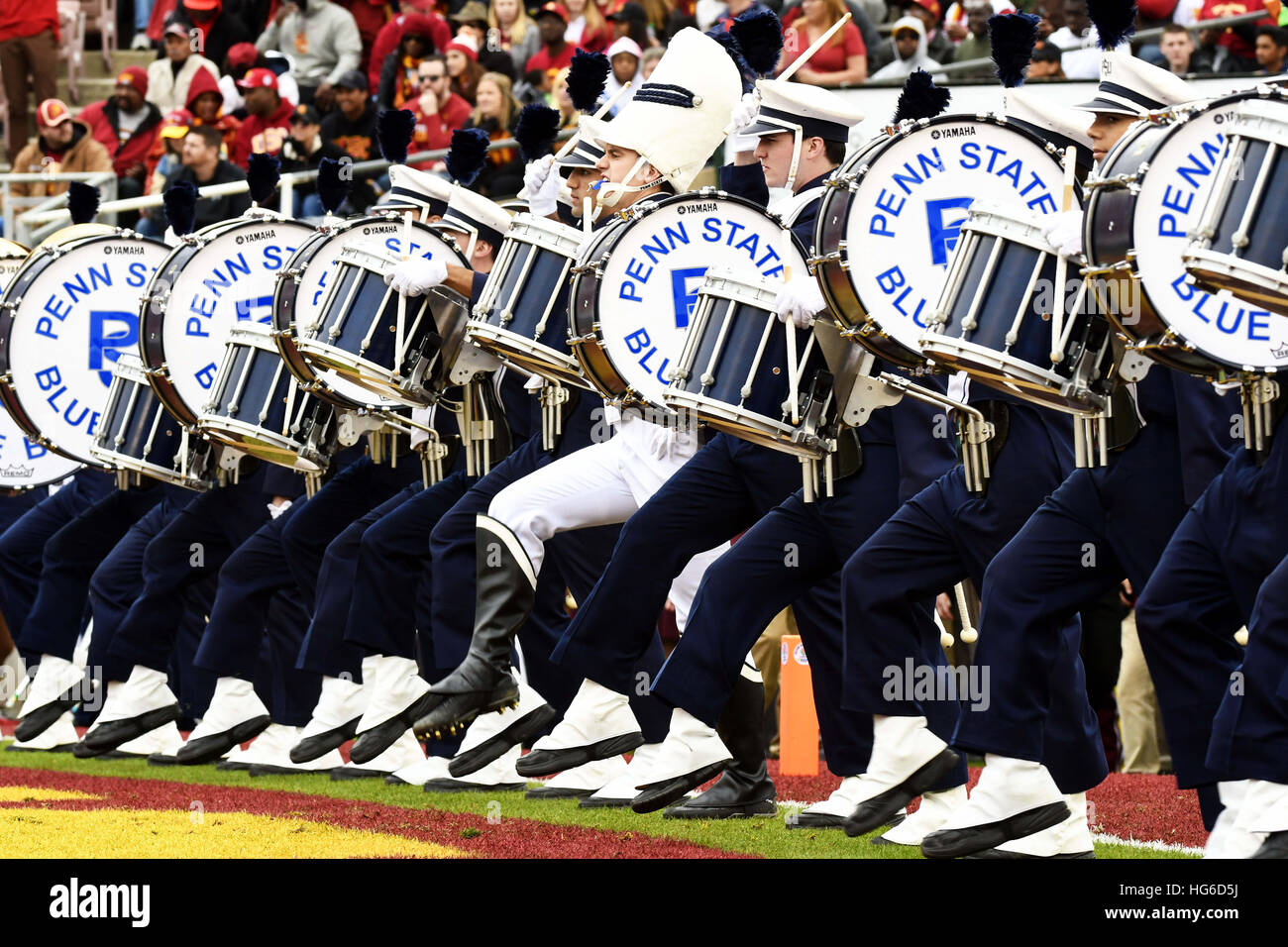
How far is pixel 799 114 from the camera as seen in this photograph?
720cm

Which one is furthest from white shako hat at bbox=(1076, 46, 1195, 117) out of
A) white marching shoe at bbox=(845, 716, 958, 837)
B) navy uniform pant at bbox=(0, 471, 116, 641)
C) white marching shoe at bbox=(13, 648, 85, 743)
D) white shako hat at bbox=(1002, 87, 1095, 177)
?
navy uniform pant at bbox=(0, 471, 116, 641)

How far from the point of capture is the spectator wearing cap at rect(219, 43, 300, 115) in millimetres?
16594

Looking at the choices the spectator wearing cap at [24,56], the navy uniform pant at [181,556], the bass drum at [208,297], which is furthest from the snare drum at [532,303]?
the spectator wearing cap at [24,56]

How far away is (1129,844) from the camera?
6871mm

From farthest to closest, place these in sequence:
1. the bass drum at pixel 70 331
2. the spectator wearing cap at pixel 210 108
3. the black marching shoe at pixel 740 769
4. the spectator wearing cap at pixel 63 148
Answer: the spectator wearing cap at pixel 63 148 → the spectator wearing cap at pixel 210 108 → the bass drum at pixel 70 331 → the black marching shoe at pixel 740 769

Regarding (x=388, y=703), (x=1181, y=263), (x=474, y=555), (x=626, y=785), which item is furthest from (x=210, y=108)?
(x=1181, y=263)

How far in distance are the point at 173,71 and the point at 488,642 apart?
10.9 m

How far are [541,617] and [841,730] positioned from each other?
164 centimetres

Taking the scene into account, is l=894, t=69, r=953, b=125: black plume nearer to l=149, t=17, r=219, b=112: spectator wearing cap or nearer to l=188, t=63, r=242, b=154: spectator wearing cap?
l=188, t=63, r=242, b=154: spectator wearing cap

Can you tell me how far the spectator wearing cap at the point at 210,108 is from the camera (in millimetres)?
15438

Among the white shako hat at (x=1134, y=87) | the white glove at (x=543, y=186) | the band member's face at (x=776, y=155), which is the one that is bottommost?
the white glove at (x=543, y=186)

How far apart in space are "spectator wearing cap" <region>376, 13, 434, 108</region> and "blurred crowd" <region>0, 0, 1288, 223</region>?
13 millimetres

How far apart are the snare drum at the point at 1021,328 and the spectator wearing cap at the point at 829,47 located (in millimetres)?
7404

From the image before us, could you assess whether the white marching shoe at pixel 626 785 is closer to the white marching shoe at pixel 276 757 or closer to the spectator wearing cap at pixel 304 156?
the white marching shoe at pixel 276 757
